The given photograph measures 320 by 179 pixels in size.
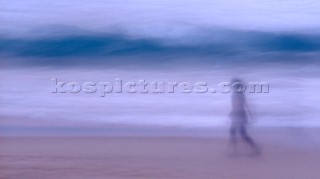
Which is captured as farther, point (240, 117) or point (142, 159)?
point (240, 117)

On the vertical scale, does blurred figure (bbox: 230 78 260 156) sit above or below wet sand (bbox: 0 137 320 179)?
above

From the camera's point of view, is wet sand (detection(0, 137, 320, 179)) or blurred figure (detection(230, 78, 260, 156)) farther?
blurred figure (detection(230, 78, 260, 156))

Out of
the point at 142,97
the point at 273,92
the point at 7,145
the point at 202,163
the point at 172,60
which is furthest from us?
the point at 172,60

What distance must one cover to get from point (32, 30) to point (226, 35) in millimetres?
2193

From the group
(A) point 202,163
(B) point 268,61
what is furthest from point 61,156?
(B) point 268,61

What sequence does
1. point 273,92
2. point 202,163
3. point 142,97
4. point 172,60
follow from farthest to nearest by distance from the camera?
point 172,60, point 273,92, point 142,97, point 202,163

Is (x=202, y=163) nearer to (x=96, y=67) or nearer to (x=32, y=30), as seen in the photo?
(x=96, y=67)

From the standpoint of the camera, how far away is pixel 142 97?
19.1 feet

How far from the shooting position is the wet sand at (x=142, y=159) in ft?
14.8

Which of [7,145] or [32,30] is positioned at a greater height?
[32,30]

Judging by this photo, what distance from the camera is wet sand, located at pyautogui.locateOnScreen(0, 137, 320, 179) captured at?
4.51m

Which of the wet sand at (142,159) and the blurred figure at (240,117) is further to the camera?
the blurred figure at (240,117)

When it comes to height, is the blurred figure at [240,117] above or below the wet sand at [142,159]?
above

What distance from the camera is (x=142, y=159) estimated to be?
15.8ft
